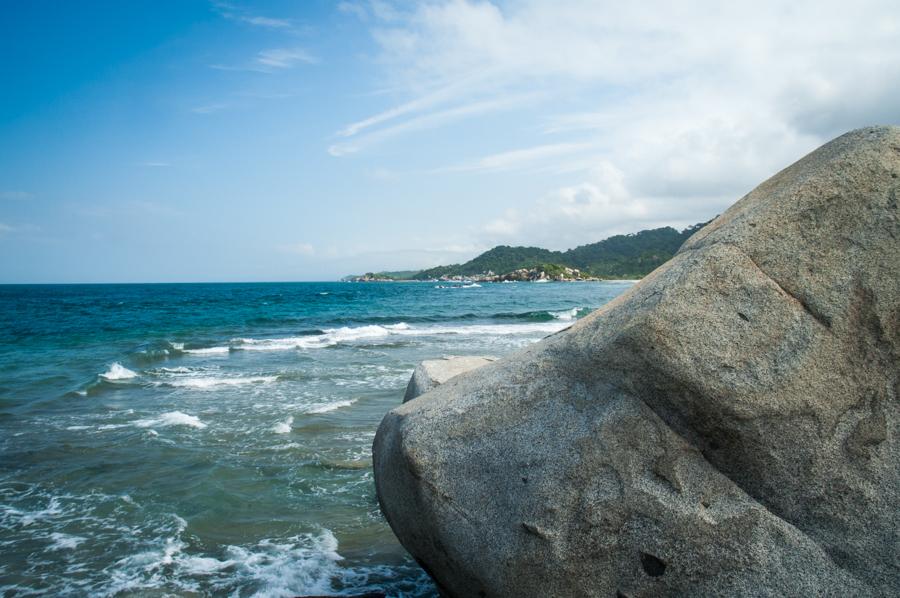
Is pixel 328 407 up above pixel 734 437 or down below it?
below

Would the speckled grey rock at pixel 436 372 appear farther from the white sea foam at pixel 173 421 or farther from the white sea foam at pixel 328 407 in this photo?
the white sea foam at pixel 173 421

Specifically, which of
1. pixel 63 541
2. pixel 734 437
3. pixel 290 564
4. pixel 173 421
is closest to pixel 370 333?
pixel 173 421

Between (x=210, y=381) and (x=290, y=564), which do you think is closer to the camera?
(x=290, y=564)

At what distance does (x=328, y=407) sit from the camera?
44.2ft

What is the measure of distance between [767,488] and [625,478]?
38.8 inches

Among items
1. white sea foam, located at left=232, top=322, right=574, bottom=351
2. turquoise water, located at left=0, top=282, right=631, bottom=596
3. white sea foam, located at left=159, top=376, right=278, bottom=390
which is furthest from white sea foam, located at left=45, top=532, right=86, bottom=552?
white sea foam, located at left=232, top=322, right=574, bottom=351

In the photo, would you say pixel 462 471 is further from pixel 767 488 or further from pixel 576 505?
pixel 767 488

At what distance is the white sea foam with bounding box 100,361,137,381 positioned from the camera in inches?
732

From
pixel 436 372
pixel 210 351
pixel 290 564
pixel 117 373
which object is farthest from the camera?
pixel 210 351

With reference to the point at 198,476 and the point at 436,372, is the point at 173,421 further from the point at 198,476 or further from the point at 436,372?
the point at 436,372

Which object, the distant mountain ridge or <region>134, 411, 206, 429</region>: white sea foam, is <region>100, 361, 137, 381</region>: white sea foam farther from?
the distant mountain ridge

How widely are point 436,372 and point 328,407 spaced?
706 centimetres

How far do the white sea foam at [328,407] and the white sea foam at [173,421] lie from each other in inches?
94.3

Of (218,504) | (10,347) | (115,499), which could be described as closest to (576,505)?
(218,504)
